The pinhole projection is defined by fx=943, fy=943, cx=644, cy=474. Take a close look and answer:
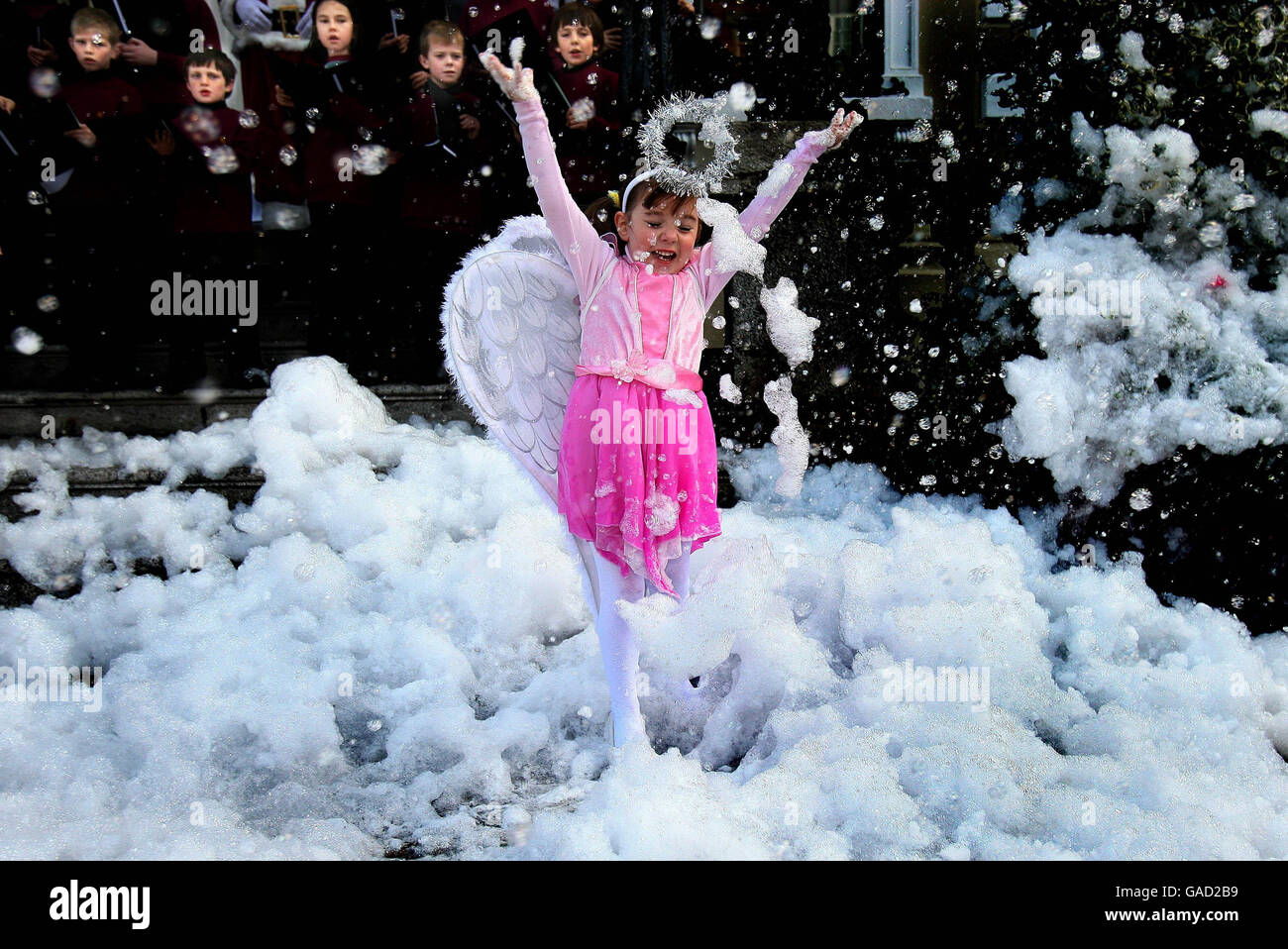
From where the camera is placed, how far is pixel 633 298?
8.48ft

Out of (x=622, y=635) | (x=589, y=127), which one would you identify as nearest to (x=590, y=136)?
(x=589, y=127)

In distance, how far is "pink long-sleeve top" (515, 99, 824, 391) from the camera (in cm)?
256

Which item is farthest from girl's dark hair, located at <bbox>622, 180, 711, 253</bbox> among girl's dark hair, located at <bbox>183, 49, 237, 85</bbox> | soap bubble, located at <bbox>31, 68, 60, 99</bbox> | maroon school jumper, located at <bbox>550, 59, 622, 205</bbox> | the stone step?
soap bubble, located at <bbox>31, 68, 60, 99</bbox>

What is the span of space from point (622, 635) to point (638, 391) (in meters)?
0.69

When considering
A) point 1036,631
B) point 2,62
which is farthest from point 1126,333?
point 2,62

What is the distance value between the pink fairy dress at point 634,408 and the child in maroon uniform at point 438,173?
2.17 m

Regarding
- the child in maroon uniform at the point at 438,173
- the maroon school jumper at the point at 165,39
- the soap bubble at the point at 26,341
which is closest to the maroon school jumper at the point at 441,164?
the child in maroon uniform at the point at 438,173

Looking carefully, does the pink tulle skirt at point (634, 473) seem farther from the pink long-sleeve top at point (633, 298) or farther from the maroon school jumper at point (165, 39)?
the maroon school jumper at point (165, 39)

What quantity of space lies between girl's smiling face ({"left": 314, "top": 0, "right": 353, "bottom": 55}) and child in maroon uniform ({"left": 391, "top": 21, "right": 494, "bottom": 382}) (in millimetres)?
406

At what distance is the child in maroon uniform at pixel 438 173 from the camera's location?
4.41 m

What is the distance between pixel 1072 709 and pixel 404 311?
3.63 m

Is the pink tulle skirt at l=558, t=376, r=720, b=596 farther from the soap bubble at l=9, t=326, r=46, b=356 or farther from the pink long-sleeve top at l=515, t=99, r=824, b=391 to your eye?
the soap bubble at l=9, t=326, r=46, b=356

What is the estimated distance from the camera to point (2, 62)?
14.6 ft

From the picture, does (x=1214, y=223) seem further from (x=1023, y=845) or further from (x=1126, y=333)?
(x=1023, y=845)
